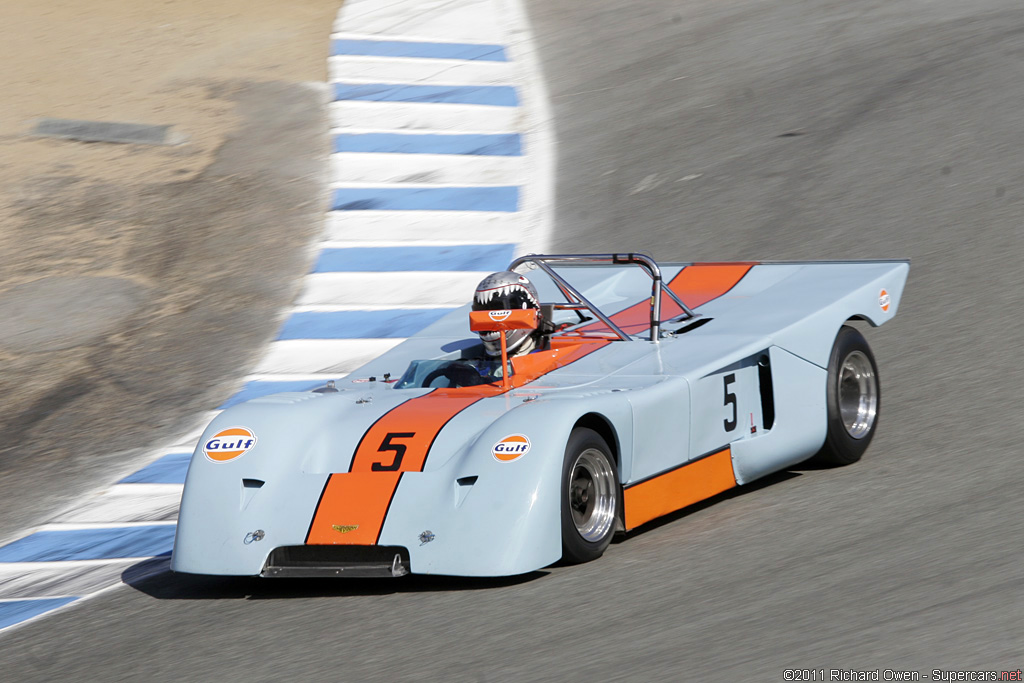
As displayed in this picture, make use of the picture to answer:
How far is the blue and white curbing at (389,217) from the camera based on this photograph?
696 cm

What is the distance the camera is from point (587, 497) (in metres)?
5.46

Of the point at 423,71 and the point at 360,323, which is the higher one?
the point at 423,71

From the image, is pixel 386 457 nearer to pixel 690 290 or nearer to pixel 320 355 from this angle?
pixel 690 290

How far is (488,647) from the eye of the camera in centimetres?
446

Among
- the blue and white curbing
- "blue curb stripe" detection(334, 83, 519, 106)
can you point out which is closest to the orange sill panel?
the blue and white curbing

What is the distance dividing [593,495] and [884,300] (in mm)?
2443

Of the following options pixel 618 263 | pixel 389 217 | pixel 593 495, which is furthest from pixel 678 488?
pixel 389 217

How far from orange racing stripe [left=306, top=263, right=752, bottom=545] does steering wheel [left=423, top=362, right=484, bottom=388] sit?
88 millimetres

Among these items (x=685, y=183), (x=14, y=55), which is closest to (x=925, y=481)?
(x=685, y=183)

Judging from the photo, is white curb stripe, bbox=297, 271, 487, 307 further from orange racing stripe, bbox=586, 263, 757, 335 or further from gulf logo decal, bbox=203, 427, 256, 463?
gulf logo decal, bbox=203, 427, 256, 463

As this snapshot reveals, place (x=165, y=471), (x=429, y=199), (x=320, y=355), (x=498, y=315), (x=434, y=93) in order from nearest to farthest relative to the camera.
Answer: (x=498, y=315) → (x=165, y=471) → (x=320, y=355) → (x=429, y=199) → (x=434, y=93)

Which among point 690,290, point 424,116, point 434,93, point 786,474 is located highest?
point 434,93

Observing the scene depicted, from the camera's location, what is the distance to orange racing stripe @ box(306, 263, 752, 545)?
5.23m

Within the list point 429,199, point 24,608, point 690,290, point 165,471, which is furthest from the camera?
point 429,199
